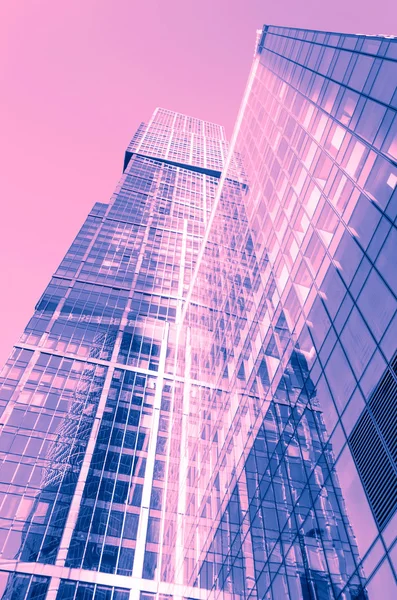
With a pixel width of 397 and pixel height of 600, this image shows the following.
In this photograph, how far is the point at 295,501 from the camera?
20.7m

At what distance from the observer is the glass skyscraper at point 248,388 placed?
17672 millimetres

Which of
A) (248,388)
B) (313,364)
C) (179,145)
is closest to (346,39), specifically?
(313,364)

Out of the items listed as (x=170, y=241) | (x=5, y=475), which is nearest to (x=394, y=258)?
(x=5, y=475)

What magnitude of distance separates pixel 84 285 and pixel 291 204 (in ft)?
182

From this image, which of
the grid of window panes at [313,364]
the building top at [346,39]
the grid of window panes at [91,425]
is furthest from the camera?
the grid of window panes at [91,425]

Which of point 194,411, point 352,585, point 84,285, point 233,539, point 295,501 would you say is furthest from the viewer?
point 84,285

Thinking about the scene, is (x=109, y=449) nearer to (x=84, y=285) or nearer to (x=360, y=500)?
(x=84, y=285)

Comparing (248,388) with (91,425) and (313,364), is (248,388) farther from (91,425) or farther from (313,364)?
(91,425)

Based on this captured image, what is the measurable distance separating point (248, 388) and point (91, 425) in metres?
30.8

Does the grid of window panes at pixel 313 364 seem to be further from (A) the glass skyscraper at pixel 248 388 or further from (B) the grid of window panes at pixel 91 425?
(B) the grid of window panes at pixel 91 425

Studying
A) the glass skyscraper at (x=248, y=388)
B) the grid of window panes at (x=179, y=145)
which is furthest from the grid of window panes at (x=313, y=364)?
the grid of window panes at (x=179, y=145)

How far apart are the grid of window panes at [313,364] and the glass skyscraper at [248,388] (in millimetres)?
121

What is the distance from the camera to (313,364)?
21.9m

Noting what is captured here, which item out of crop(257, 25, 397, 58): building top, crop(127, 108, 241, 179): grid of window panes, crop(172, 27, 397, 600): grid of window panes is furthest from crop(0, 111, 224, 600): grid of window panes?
crop(127, 108, 241, 179): grid of window panes
